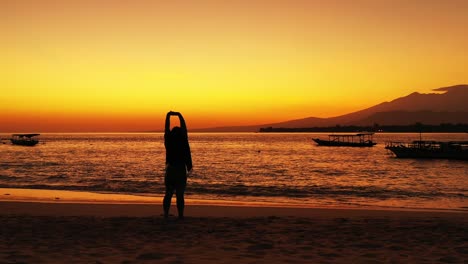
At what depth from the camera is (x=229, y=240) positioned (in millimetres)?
9312

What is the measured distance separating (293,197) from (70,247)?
1886 cm

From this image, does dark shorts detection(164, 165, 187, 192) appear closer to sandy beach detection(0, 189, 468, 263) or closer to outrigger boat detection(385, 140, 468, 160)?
sandy beach detection(0, 189, 468, 263)

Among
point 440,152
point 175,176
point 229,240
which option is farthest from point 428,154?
point 229,240

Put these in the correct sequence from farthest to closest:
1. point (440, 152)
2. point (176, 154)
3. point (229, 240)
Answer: point (440, 152)
point (176, 154)
point (229, 240)

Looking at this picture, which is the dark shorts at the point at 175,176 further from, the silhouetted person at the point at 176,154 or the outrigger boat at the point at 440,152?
the outrigger boat at the point at 440,152

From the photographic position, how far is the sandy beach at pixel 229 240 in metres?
7.73

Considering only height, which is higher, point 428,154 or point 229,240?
point 229,240

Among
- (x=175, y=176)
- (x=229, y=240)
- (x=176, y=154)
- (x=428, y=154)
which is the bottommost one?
Result: (x=428, y=154)

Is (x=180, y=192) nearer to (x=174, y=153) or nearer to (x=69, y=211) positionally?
(x=174, y=153)

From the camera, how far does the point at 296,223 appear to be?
11805 mm

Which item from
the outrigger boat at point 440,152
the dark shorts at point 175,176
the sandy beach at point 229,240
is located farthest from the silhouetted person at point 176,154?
the outrigger boat at point 440,152

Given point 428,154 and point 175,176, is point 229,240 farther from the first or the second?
point 428,154

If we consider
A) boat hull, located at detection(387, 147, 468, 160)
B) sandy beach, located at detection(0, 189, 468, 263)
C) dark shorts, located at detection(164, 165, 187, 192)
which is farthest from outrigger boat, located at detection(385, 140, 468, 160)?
dark shorts, located at detection(164, 165, 187, 192)

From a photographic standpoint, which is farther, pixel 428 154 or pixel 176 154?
pixel 428 154
